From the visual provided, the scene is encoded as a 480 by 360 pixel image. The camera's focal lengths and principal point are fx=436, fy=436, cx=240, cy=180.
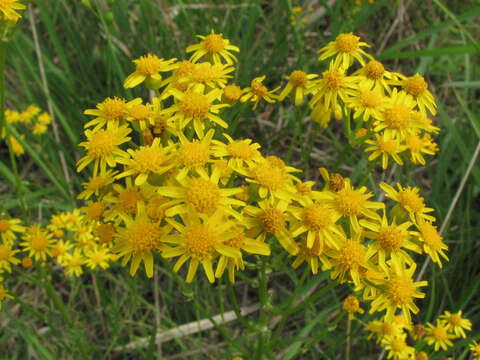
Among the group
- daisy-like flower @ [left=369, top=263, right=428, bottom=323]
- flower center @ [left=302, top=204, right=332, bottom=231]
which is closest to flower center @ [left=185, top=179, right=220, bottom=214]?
flower center @ [left=302, top=204, right=332, bottom=231]

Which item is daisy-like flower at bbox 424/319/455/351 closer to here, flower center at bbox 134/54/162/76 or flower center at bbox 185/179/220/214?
flower center at bbox 185/179/220/214

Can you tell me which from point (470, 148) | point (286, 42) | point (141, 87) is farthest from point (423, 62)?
point (141, 87)

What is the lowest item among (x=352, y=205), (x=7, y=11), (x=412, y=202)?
(x=412, y=202)

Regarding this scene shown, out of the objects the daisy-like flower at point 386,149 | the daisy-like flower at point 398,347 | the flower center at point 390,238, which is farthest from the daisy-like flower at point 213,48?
the daisy-like flower at point 398,347

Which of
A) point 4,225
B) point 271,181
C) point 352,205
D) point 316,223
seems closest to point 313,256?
point 316,223

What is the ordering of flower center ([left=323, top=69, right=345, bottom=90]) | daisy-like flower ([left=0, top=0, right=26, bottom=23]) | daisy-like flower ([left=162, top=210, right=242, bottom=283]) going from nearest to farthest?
1. daisy-like flower ([left=162, top=210, right=242, bottom=283])
2. daisy-like flower ([left=0, top=0, right=26, bottom=23])
3. flower center ([left=323, top=69, right=345, bottom=90])

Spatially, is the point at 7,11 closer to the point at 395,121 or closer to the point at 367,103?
the point at 367,103
